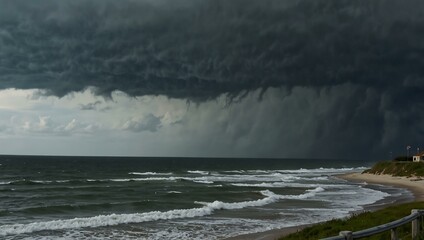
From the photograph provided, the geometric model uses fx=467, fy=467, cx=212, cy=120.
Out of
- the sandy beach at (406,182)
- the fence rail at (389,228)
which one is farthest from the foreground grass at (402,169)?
the fence rail at (389,228)

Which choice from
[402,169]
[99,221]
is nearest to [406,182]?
[402,169]

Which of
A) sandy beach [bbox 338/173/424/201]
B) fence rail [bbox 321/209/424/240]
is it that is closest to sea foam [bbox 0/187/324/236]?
fence rail [bbox 321/209/424/240]

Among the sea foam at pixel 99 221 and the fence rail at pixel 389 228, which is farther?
the sea foam at pixel 99 221

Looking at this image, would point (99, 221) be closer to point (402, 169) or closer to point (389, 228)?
point (389, 228)

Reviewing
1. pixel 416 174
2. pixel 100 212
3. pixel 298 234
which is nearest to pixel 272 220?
pixel 298 234

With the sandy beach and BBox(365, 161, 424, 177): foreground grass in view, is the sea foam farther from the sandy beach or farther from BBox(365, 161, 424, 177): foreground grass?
BBox(365, 161, 424, 177): foreground grass

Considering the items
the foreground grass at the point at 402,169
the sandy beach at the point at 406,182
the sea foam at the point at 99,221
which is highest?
the foreground grass at the point at 402,169

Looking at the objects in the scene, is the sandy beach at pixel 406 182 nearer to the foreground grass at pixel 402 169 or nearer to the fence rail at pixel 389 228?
the foreground grass at pixel 402 169

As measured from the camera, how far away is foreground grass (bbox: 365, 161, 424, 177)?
3317 inches

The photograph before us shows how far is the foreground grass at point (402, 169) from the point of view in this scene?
84262 millimetres

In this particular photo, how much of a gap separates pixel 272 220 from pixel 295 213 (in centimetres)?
444

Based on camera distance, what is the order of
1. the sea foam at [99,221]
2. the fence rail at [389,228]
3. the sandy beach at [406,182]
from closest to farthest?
the fence rail at [389,228], the sea foam at [99,221], the sandy beach at [406,182]

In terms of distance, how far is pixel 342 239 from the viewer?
700 centimetres

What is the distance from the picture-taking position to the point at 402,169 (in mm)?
90312
